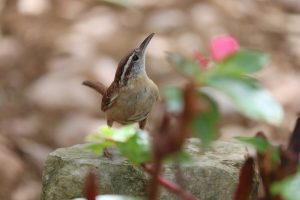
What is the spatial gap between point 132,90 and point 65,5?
111 inches

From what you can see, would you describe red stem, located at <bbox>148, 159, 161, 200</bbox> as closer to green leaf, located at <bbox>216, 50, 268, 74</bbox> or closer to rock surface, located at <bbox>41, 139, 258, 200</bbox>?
green leaf, located at <bbox>216, 50, 268, 74</bbox>

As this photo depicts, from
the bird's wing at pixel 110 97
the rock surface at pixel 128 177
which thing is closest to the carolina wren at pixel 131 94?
the bird's wing at pixel 110 97

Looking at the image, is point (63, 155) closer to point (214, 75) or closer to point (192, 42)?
point (214, 75)

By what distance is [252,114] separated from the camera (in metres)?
0.78

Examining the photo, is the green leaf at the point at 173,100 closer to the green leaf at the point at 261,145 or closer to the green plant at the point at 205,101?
the green plant at the point at 205,101

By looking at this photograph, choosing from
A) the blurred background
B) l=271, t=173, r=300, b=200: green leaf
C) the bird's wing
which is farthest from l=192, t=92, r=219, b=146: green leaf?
the blurred background

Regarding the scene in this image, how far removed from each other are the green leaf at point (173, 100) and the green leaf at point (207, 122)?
0.9 inches

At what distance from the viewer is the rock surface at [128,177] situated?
2482 mm

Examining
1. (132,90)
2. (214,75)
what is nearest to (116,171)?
(132,90)

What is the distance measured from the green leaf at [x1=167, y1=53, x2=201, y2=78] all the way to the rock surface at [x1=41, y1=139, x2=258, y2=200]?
5.28 ft

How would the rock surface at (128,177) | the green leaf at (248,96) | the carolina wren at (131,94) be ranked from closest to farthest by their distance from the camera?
the green leaf at (248,96), the rock surface at (128,177), the carolina wren at (131,94)

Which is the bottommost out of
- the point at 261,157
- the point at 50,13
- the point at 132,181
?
the point at 132,181

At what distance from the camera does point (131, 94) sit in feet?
9.92

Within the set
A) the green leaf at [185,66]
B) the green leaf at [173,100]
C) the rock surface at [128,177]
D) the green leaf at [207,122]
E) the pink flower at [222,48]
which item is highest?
the pink flower at [222,48]
